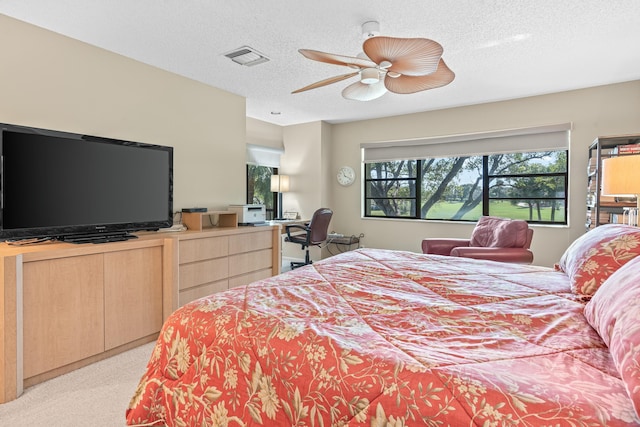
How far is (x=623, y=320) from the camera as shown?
0.92 m

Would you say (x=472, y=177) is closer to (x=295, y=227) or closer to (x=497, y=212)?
(x=497, y=212)

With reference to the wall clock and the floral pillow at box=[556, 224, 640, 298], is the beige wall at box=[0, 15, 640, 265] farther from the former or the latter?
the floral pillow at box=[556, 224, 640, 298]

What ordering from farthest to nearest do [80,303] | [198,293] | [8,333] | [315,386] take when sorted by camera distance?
[198,293] < [80,303] < [8,333] < [315,386]

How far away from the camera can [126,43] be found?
289 cm

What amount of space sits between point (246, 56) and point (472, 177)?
364 centimetres

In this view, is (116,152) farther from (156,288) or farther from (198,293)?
(198,293)

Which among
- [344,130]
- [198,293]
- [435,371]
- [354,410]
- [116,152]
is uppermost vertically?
[344,130]

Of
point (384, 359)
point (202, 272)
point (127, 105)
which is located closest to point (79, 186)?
point (127, 105)

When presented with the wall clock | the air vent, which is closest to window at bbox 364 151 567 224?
the wall clock

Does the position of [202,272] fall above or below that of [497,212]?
below

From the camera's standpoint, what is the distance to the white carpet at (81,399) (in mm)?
1749

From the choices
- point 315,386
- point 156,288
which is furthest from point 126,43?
point 315,386

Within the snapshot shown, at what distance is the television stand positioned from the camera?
2.50 m

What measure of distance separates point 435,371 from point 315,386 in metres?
0.34
